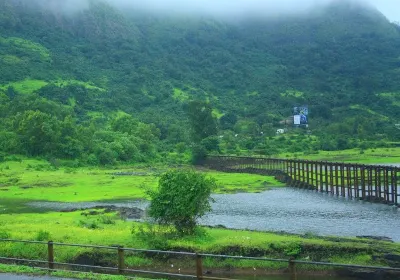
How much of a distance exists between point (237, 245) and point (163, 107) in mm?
157361

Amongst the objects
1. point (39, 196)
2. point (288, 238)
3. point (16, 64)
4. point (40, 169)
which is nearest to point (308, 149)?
point (40, 169)

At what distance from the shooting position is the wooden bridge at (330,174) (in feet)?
179

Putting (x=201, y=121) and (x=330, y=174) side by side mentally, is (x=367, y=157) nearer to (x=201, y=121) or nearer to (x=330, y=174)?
Result: (x=330, y=174)

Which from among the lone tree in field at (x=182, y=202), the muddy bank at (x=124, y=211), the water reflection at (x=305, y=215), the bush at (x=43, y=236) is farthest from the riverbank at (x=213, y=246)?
the muddy bank at (x=124, y=211)

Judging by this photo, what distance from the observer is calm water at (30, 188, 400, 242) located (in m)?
37.7

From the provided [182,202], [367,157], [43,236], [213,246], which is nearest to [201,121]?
[367,157]

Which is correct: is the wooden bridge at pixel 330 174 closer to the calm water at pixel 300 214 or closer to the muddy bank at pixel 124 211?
the calm water at pixel 300 214

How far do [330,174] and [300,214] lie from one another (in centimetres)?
2212

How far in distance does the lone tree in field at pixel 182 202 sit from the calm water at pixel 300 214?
6824 mm

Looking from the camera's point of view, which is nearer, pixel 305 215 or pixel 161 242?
pixel 161 242

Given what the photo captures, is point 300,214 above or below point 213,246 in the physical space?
below

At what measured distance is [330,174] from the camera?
65.9 metres

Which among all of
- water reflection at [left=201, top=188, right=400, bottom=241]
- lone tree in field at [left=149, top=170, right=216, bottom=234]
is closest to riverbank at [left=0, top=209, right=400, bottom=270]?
lone tree in field at [left=149, top=170, right=216, bottom=234]

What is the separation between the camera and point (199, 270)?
1750 cm
